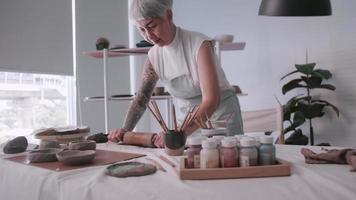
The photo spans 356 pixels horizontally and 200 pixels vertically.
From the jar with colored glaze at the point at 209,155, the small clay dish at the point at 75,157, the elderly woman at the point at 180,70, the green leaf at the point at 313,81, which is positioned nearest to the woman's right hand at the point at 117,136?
the elderly woman at the point at 180,70

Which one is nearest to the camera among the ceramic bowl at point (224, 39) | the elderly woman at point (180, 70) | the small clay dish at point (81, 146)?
the small clay dish at point (81, 146)

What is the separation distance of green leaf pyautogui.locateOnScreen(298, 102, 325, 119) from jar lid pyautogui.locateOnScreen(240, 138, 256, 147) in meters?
2.17

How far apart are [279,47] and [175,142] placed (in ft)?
7.99

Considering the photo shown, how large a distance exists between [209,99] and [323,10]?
834 mm

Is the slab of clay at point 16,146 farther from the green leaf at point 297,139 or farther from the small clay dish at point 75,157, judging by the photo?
the green leaf at point 297,139

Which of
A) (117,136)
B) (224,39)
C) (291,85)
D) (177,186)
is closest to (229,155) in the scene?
(177,186)

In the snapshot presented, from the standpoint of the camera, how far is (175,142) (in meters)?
1.02

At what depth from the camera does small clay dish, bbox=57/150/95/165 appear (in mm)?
922

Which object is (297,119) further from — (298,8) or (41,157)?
(41,157)

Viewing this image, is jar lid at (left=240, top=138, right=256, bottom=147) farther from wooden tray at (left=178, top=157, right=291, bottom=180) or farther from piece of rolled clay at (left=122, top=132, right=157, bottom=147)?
piece of rolled clay at (left=122, top=132, right=157, bottom=147)

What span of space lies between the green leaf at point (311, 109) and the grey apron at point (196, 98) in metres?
1.48

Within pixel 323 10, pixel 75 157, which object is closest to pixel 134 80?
pixel 323 10

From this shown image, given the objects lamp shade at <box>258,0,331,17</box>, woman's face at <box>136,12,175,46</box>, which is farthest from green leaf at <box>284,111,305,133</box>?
woman's face at <box>136,12,175,46</box>

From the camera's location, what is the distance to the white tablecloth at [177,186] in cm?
64
